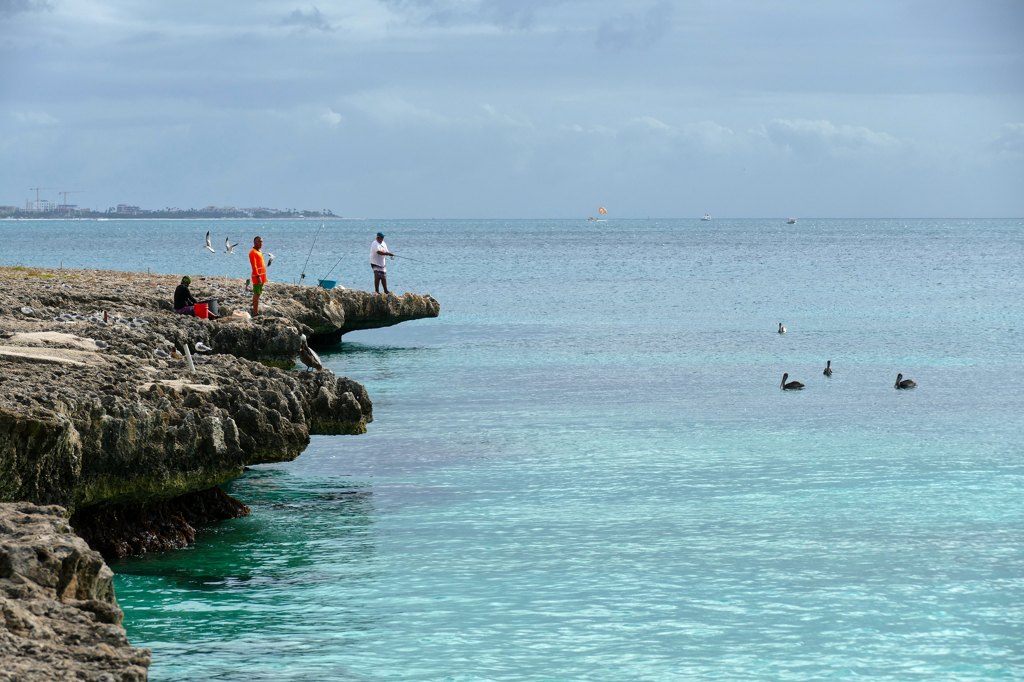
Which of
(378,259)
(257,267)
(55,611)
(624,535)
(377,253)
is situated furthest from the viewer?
(378,259)

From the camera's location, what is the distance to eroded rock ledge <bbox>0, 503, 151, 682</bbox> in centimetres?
586

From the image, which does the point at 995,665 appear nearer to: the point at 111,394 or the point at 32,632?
the point at 32,632

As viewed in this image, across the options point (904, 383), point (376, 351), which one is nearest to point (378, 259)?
point (376, 351)

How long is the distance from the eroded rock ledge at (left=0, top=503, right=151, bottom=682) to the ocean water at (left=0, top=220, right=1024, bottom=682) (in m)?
1.70

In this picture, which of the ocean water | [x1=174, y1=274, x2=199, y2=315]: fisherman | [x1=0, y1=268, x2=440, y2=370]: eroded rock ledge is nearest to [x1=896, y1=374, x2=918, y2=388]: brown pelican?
the ocean water

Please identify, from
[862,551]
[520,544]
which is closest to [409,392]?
[520,544]

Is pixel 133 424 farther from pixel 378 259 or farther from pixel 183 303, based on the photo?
pixel 378 259

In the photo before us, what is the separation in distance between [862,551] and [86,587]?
824 centimetres

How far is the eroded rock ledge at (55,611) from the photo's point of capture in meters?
5.86

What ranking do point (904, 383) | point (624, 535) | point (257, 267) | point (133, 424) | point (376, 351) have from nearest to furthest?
point (133, 424) < point (624, 535) < point (904, 383) < point (257, 267) < point (376, 351)

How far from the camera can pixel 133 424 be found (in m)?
10.6

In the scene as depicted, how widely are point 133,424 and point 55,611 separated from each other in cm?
425

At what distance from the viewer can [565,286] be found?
58.2 meters

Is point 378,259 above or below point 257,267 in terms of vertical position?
above
